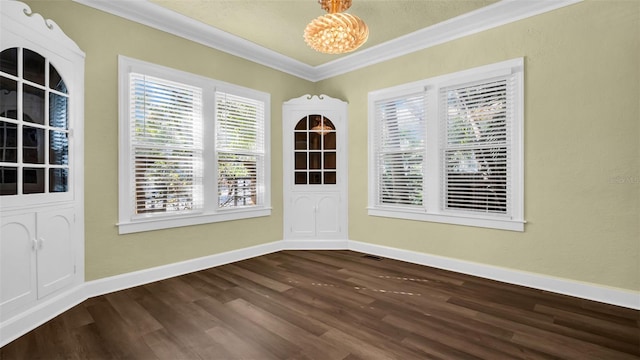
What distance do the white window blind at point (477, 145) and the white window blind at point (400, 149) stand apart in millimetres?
336

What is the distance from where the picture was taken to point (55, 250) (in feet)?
8.63

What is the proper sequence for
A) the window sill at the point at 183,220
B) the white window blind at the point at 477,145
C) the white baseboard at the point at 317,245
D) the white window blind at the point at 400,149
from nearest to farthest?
1. the window sill at the point at 183,220
2. the white window blind at the point at 477,145
3. the white window blind at the point at 400,149
4. the white baseboard at the point at 317,245

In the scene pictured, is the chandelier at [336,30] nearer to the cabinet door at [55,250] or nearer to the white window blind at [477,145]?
the white window blind at [477,145]

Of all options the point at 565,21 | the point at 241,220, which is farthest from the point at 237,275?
the point at 565,21

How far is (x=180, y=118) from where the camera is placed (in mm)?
3670

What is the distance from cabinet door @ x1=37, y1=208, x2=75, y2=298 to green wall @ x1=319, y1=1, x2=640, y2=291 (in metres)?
4.09

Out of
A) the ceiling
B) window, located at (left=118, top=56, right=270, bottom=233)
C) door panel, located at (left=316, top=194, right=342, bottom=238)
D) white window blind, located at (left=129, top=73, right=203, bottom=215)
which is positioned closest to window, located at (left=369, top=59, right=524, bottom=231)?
door panel, located at (left=316, top=194, right=342, bottom=238)

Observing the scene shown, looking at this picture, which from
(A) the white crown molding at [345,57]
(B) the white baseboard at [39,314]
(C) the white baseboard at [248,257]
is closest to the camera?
(B) the white baseboard at [39,314]

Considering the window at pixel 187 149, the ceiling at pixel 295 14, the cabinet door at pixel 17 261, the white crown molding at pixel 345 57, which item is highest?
the ceiling at pixel 295 14

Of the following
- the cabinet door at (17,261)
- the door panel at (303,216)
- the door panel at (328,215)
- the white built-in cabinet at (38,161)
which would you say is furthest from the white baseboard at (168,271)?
the door panel at (328,215)

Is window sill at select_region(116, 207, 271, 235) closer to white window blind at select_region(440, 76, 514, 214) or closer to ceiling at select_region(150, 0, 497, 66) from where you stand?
ceiling at select_region(150, 0, 497, 66)

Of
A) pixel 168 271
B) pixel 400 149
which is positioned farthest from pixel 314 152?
pixel 168 271

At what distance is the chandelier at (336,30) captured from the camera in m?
2.58

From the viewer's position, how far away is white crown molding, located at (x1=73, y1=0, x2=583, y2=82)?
3164 mm
